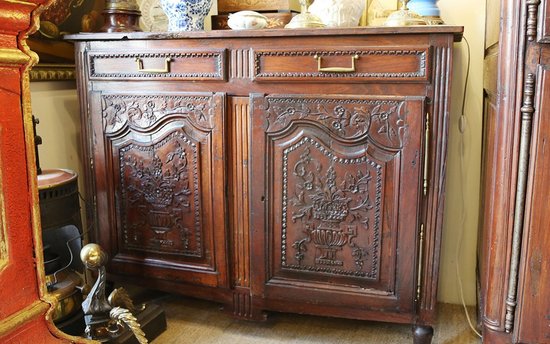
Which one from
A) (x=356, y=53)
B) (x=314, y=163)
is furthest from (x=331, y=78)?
(x=314, y=163)

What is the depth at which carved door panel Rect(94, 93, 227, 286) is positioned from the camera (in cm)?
163

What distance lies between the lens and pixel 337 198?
1.53m

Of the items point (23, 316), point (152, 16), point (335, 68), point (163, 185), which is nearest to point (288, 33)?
point (335, 68)

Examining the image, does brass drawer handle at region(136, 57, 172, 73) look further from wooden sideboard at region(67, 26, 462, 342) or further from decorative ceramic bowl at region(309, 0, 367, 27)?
decorative ceramic bowl at region(309, 0, 367, 27)

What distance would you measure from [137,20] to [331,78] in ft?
2.67

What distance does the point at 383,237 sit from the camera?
4.98 feet

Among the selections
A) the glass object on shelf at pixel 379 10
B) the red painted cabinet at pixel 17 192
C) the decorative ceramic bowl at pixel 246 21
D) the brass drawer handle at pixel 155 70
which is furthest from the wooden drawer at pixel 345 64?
the red painted cabinet at pixel 17 192

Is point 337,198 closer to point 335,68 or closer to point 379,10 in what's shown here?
point 335,68

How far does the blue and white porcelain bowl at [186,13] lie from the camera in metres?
1.73

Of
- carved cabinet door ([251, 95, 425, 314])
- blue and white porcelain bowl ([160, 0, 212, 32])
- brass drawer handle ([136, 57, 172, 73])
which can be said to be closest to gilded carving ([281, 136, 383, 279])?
carved cabinet door ([251, 95, 425, 314])

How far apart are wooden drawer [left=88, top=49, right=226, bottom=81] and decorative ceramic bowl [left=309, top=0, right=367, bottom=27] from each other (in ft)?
1.11

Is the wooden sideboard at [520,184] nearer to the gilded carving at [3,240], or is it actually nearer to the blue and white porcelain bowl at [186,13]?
the blue and white porcelain bowl at [186,13]

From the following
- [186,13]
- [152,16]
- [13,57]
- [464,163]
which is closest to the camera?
[13,57]

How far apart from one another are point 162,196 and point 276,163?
409 mm
